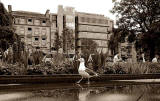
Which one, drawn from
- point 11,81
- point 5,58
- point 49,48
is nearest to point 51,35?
point 49,48

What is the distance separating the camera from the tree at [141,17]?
87.3 feet

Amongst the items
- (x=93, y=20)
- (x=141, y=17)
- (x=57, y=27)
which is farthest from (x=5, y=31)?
(x=93, y=20)

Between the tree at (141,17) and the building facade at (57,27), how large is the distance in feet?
85.7

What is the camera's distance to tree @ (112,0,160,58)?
87.3 feet

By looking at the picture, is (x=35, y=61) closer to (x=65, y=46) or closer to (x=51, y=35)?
(x=65, y=46)

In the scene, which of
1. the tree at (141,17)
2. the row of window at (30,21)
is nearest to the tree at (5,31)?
the tree at (141,17)

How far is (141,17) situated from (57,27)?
127ft

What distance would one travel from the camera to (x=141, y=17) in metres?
27.5

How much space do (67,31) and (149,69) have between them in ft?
140

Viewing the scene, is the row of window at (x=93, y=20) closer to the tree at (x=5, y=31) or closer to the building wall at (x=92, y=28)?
the building wall at (x=92, y=28)

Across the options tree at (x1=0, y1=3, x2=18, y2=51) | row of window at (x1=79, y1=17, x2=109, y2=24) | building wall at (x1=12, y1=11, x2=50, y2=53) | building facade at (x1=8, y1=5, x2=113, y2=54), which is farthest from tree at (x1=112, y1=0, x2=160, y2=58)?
row of window at (x1=79, y1=17, x2=109, y2=24)

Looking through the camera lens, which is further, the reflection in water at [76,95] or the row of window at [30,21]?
the row of window at [30,21]

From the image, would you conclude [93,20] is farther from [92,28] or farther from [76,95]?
[76,95]

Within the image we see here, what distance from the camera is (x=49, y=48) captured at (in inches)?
2451
